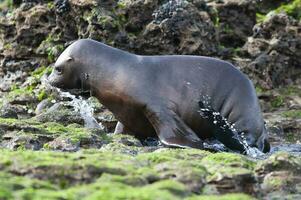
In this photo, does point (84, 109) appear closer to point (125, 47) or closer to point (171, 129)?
point (125, 47)

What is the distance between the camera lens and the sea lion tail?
888cm

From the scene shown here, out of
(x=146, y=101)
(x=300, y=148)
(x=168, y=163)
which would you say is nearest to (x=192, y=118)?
(x=146, y=101)

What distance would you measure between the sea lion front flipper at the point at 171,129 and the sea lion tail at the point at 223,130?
48 centimetres

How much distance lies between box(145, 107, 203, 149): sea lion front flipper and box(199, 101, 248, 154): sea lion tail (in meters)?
0.48

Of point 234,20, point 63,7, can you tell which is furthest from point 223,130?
point 234,20

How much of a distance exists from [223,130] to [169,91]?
3.07 feet

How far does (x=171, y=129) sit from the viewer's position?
8.35 m

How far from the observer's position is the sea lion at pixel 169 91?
8.57m

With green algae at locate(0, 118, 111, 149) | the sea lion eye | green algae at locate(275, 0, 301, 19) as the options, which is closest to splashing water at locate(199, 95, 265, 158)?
green algae at locate(0, 118, 111, 149)

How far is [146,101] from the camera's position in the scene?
8453mm

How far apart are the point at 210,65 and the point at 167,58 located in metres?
0.59

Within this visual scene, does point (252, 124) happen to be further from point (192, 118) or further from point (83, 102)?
point (83, 102)

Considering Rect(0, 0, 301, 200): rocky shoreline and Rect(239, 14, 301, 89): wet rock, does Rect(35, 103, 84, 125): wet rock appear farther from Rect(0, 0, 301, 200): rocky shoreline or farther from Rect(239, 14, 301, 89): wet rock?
Rect(239, 14, 301, 89): wet rock

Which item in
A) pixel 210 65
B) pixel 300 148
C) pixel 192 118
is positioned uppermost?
pixel 210 65
